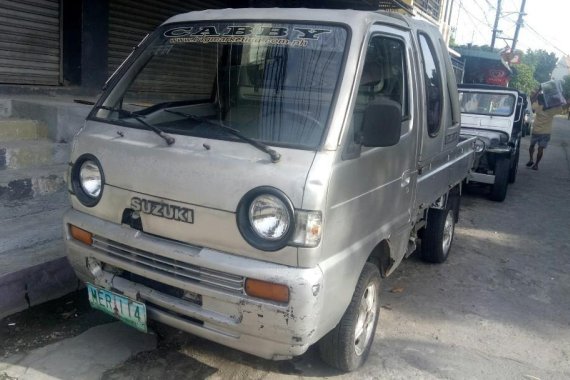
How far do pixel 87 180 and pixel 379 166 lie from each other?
166cm

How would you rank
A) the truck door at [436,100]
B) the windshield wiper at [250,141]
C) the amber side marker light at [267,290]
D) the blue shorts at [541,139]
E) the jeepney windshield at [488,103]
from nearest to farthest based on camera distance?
the amber side marker light at [267,290]
the windshield wiper at [250,141]
the truck door at [436,100]
the jeepney windshield at [488,103]
the blue shorts at [541,139]

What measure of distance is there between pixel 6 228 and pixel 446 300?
12.5ft

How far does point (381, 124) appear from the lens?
2641 mm

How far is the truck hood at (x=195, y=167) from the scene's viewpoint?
2.41m

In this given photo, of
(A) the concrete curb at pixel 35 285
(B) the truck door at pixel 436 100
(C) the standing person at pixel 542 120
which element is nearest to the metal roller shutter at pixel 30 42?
(A) the concrete curb at pixel 35 285

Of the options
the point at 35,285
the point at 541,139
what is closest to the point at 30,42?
the point at 35,285

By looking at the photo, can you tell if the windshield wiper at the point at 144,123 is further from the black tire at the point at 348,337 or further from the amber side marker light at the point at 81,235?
the black tire at the point at 348,337

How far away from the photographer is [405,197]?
138 inches

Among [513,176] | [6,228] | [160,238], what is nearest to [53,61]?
[6,228]

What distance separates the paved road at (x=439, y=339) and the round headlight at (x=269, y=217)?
109 centimetres

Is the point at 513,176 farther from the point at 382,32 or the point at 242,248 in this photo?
the point at 242,248

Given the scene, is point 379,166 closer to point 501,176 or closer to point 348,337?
point 348,337

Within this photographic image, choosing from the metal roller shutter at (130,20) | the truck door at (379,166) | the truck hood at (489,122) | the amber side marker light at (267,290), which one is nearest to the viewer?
the amber side marker light at (267,290)

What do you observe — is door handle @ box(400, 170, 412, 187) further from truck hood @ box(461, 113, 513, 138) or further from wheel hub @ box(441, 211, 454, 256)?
truck hood @ box(461, 113, 513, 138)
